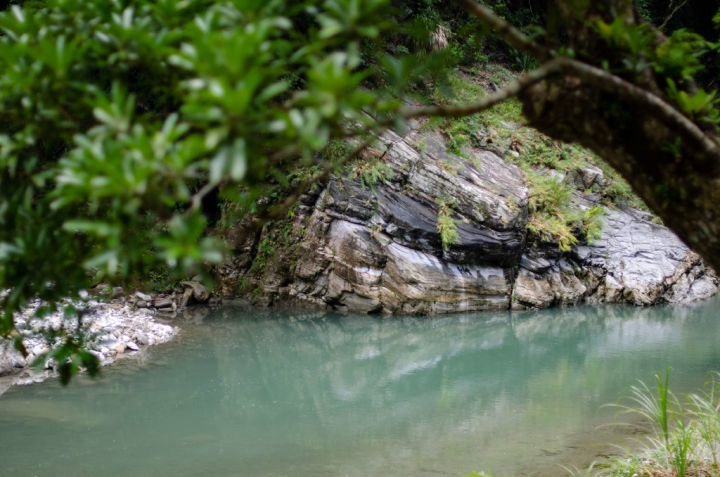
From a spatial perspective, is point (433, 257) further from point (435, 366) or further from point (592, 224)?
point (592, 224)

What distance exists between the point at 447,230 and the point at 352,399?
425cm

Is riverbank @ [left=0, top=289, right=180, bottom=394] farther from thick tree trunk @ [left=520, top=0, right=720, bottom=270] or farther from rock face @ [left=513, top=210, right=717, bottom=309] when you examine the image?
rock face @ [left=513, top=210, right=717, bottom=309]

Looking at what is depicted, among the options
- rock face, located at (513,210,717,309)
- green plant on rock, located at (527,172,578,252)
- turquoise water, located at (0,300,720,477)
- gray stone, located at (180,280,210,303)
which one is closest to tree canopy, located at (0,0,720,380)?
turquoise water, located at (0,300,720,477)

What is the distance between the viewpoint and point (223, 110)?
1.08 metres

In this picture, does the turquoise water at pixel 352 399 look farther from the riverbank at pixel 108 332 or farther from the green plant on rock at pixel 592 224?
the green plant on rock at pixel 592 224

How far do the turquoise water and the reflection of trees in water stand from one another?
27 millimetres

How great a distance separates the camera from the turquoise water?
459cm

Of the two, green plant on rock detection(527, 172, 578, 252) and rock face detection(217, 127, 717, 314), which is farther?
green plant on rock detection(527, 172, 578, 252)

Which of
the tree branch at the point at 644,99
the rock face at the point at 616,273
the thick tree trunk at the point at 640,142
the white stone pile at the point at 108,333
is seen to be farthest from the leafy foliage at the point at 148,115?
the rock face at the point at 616,273

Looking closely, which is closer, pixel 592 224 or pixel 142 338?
pixel 142 338

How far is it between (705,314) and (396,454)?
797 cm

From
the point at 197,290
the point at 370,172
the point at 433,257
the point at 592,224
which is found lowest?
the point at 197,290

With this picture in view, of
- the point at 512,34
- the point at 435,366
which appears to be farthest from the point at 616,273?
the point at 512,34

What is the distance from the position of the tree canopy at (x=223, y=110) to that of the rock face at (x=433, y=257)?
7.65 meters
